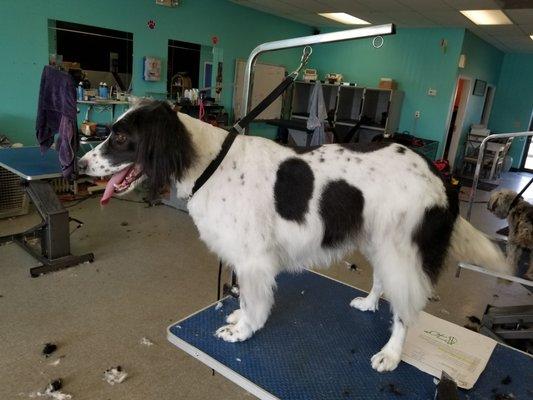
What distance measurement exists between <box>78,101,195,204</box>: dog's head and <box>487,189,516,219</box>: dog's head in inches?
109

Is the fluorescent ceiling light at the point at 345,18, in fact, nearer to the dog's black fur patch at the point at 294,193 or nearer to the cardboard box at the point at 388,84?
the cardboard box at the point at 388,84

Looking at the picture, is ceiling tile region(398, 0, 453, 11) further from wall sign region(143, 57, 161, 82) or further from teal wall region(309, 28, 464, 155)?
wall sign region(143, 57, 161, 82)

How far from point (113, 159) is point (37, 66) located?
12.6 ft

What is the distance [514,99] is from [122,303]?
34.4 feet

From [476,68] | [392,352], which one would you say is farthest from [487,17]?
[392,352]

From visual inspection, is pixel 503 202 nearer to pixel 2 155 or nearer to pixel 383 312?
pixel 383 312

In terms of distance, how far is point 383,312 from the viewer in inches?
82.9

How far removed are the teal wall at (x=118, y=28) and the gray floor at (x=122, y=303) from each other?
1390mm

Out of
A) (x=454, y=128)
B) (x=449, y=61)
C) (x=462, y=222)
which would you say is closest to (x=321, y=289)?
(x=462, y=222)

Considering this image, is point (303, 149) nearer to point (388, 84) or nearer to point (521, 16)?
point (521, 16)

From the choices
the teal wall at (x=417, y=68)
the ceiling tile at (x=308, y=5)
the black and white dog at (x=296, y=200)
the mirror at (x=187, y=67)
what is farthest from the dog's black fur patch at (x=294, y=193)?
the teal wall at (x=417, y=68)

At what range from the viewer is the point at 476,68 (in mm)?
8328

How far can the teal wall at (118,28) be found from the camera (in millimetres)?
4375

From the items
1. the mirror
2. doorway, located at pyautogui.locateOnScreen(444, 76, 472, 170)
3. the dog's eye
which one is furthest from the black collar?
doorway, located at pyautogui.locateOnScreen(444, 76, 472, 170)
